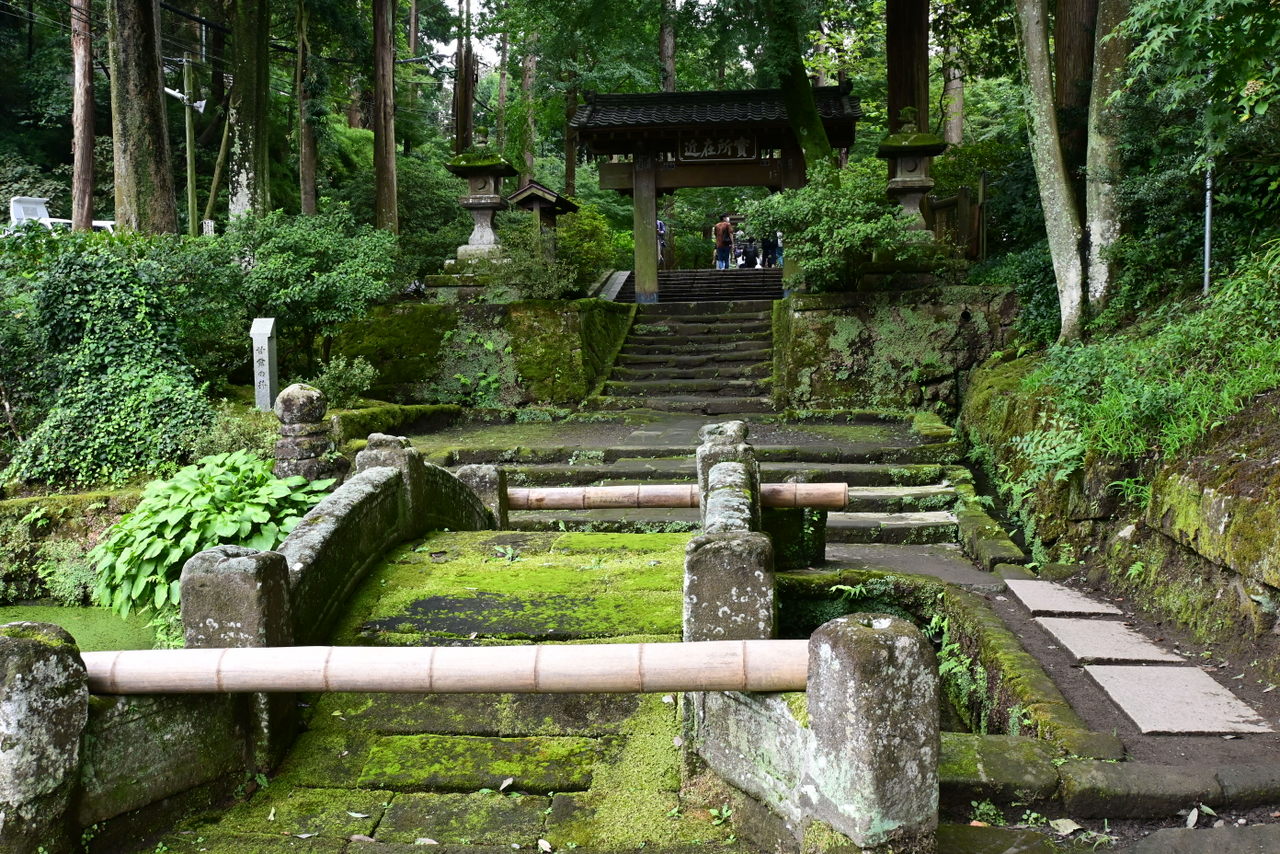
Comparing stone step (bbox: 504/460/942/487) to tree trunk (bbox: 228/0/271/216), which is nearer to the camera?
stone step (bbox: 504/460/942/487)

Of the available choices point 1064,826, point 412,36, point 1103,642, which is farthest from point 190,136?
point 1064,826

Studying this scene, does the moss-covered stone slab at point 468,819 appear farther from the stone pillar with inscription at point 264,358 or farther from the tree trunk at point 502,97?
the tree trunk at point 502,97

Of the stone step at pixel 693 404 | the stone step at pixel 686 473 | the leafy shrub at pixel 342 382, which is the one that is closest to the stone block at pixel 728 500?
the stone step at pixel 686 473

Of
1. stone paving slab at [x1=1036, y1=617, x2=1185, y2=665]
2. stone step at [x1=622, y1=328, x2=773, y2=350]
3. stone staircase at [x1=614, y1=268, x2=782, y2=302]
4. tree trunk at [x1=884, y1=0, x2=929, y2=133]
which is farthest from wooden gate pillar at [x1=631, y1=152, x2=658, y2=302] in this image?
stone paving slab at [x1=1036, y1=617, x2=1185, y2=665]

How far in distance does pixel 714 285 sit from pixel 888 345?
9.41 meters

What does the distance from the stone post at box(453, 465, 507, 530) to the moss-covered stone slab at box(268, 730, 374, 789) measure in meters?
3.23

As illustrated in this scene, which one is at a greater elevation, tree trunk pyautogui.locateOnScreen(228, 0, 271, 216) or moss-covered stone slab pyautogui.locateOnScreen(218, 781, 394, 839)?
tree trunk pyautogui.locateOnScreen(228, 0, 271, 216)

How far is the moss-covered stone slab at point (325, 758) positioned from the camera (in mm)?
3729

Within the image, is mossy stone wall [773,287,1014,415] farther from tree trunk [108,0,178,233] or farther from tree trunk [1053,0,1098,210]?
tree trunk [108,0,178,233]

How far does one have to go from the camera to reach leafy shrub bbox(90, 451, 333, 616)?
5.27 metres

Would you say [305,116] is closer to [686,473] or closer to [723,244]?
[723,244]

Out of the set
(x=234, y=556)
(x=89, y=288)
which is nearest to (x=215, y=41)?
(x=89, y=288)

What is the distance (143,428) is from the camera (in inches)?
389

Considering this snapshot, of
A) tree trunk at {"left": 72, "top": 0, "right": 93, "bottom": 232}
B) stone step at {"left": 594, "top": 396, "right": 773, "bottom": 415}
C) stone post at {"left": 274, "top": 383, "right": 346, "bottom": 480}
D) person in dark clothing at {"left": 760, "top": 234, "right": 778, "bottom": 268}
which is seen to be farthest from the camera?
person in dark clothing at {"left": 760, "top": 234, "right": 778, "bottom": 268}
